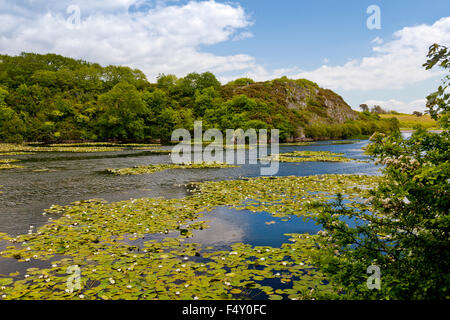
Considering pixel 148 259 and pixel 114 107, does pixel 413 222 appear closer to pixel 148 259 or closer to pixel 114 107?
pixel 148 259

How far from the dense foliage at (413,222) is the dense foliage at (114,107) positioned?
92.1 meters

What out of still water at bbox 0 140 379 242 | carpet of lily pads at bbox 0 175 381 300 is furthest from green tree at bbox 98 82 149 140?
carpet of lily pads at bbox 0 175 381 300

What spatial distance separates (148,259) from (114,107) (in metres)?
114

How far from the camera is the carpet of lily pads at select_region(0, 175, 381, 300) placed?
852 centimetres

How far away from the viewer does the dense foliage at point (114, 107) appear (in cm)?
10569

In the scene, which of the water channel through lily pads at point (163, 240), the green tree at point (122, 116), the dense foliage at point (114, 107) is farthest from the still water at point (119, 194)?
the green tree at point (122, 116)

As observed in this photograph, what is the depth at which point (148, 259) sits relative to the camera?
423 inches

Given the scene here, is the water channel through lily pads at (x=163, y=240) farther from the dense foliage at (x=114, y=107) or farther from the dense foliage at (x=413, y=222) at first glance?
the dense foliage at (x=114, y=107)

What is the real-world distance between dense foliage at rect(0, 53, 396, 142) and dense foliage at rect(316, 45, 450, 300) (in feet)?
302

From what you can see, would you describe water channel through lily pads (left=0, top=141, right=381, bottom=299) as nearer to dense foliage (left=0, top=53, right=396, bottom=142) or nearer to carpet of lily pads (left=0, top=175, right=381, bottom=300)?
carpet of lily pads (left=0, top=175, right=381, bottom=300)

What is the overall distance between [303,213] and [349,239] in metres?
10.7

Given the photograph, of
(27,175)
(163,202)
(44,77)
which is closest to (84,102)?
(44,77)

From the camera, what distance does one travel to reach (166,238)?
13.2m
